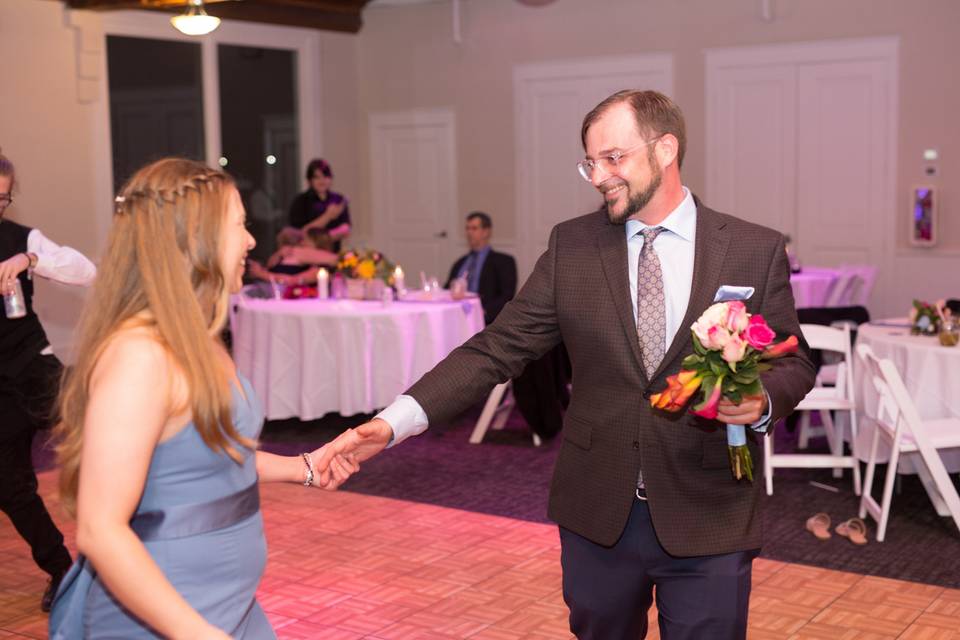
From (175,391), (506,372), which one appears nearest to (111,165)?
(506,372)

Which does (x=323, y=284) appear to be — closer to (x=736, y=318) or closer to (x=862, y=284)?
(x=862, y=284)

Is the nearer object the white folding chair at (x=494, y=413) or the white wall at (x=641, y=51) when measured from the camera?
the white folding chair at (x=494, y=413)

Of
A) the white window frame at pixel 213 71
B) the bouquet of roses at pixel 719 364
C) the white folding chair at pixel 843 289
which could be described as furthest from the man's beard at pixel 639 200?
the white window frame at pixel 213 71

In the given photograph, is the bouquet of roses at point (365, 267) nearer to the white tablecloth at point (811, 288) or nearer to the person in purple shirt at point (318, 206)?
the person in purple shirt at point (318, 206)

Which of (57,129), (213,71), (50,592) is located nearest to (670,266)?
(50,592)

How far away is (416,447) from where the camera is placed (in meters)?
7.52

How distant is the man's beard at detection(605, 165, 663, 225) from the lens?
2.62 meters

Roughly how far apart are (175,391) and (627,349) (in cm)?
113

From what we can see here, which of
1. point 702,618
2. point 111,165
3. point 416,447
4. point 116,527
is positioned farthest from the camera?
point 111,165

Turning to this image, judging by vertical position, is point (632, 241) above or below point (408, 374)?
above

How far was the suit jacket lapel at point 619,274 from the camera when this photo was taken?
2625mm

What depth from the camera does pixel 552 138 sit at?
12391 millimetres

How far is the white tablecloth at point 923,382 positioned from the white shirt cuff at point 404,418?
3.64 metres

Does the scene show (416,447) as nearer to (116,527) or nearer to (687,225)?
(687,225)
